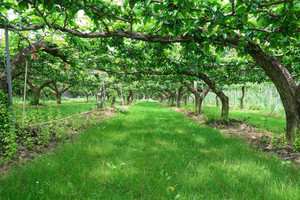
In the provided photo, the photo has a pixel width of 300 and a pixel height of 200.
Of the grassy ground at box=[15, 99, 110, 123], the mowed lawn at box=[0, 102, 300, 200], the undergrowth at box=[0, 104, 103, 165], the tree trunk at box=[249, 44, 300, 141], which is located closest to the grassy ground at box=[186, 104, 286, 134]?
the tree trunk at box=[249, 44, 300, 141]

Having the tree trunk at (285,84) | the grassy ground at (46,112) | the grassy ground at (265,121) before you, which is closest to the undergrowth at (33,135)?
the grassy ground at (46,112)

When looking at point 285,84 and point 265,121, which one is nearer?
point 285,84

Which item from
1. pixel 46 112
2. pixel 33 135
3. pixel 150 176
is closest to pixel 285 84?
pixel 150 176

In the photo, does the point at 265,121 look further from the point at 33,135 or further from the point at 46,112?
the point at 46,112

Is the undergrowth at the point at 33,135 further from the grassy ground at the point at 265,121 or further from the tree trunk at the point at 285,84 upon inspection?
the grassy ground at the point at 265,121

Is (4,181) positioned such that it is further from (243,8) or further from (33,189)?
(243,8)

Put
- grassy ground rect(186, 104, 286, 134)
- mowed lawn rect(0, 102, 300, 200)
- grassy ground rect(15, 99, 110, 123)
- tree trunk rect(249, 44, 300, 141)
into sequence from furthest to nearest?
grassy ground rect(186, 104, 286, 134), grassy ground rect(15, 99, 110, 123), tree trunk rect(249, 44, 300, 141), mowed lawn rect(0, 102, 300, 200)

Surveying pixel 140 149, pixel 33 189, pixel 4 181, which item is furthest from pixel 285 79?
pixel 4 181

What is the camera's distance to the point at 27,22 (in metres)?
3.88

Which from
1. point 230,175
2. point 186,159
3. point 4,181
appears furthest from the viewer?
point 186,159

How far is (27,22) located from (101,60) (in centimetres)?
312

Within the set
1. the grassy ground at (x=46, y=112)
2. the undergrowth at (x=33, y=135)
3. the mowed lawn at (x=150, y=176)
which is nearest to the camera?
the mowed lawn at (x=150, y=176)

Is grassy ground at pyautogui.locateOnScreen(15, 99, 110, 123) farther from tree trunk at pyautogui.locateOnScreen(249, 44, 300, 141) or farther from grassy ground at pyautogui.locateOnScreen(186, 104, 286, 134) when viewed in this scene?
grassy ground at pyautogui.locateOnScreen(186, 104, 286, 134)

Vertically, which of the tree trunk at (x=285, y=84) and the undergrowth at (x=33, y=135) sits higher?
the tree trunk at (x=285, y=84)
